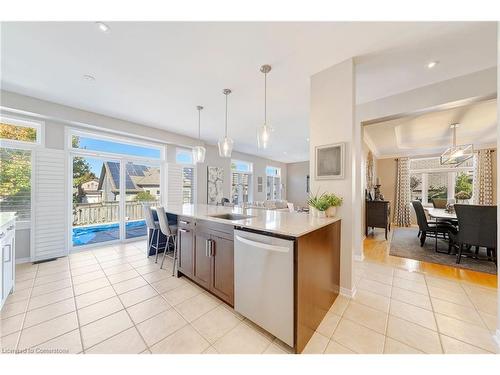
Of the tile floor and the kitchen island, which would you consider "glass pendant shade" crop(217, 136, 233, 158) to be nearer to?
the kitchen island

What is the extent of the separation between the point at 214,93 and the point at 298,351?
329 centimetres

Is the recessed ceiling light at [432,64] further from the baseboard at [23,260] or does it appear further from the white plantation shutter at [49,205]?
the baseboard at [23,260]

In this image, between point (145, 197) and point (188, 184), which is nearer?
point (145, 197)

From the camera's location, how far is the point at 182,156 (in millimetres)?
5645

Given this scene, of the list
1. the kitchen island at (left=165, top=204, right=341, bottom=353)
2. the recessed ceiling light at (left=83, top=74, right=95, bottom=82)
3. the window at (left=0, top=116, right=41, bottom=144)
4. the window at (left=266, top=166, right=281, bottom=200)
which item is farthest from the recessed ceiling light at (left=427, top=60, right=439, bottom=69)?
the window at (left=266, top=166, right=281, bottom=200)

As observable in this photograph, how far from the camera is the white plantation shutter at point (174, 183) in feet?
16.7

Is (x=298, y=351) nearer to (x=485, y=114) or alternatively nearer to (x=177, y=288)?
(x=177, y=288)

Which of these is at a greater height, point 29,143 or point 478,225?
point 29,143

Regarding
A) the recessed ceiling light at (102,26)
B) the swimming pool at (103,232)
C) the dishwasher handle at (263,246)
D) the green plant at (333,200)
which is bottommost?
the swimming pool at (103,232)

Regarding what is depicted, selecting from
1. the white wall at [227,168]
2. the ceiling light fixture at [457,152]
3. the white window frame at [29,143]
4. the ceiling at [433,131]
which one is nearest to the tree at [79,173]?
the white window frame at [29,143]

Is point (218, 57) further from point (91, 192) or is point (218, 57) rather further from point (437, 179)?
point (437, 179)

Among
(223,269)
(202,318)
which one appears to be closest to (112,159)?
(223,269)

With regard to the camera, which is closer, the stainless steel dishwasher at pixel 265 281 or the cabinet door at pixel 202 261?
the stainless steel dishwasher at pixel 265 281

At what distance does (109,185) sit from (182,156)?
2019mm
